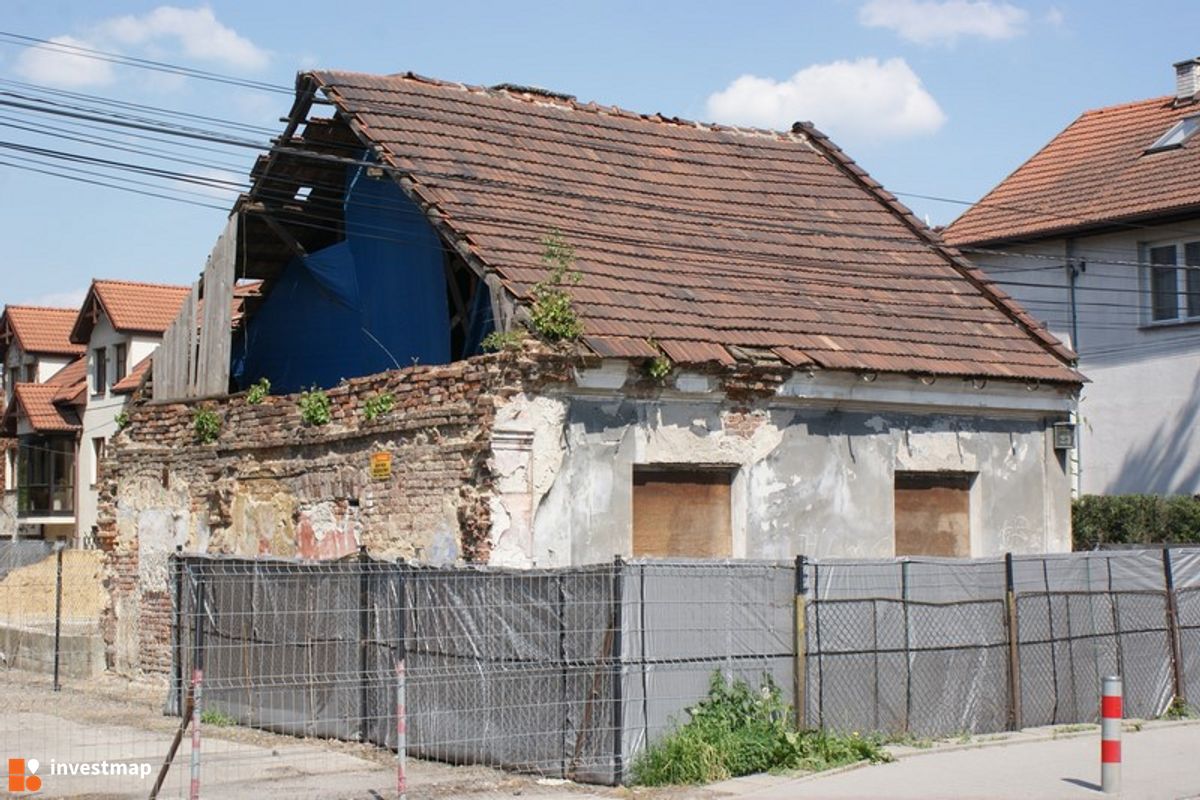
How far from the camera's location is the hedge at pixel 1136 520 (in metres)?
25.6

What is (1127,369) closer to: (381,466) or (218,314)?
(218,314)

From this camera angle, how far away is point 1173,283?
28.6 m

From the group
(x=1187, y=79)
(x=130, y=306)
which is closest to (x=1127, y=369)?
(x=1187, y=79)

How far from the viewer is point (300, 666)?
1377cm

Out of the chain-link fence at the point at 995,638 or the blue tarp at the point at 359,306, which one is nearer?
the chain-link fence at the point at 995,638

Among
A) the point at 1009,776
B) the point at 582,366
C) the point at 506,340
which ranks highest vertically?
the point at 506,340

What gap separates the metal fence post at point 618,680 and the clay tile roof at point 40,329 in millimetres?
45201

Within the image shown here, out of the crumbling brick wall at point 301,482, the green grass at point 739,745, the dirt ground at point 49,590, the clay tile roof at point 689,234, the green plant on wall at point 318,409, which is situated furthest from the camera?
the dirt ground at point 49,590

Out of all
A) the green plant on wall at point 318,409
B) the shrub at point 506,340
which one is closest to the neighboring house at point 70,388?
the green plant on wall at point 318,409

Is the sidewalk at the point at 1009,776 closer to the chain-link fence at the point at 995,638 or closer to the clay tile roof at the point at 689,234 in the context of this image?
the chain-link fence at the point at 995,638

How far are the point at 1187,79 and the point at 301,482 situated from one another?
2268 centimetres

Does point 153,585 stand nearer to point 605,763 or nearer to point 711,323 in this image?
point 711,323

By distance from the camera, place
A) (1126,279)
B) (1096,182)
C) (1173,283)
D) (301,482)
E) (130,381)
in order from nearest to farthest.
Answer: (301,482), (1173,283), (1126,279), (1096,182), (130,381)

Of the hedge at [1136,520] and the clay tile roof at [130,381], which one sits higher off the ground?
the clay tile roof at [130,381]
